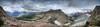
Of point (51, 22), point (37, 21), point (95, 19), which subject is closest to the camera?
point (95, 19)

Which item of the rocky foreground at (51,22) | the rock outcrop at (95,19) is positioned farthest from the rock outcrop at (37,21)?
the rock outcrop at (95,19)

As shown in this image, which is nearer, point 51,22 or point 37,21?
point 51,22

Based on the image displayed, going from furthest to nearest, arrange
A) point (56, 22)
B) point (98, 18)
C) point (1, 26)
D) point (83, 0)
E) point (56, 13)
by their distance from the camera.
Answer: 1. point (83, 0)
2. point (56, 13)
3. point (56, 22)
4. point (98, 18)
5. point (1, 26)

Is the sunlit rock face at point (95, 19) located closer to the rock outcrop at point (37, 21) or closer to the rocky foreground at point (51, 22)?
the rocky foreground at point (51, 22)

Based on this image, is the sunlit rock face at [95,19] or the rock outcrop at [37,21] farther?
the rock outcrop at [37,21]

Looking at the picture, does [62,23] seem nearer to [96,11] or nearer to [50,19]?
[50,19]

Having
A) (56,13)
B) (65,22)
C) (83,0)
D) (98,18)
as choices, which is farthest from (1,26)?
(83,0)

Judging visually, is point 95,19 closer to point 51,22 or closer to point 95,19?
point 95,19

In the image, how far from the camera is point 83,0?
511 inches

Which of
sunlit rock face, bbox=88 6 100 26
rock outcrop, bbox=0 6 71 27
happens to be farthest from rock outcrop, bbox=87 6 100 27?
rock outcrop, bbox=0 6 71 27

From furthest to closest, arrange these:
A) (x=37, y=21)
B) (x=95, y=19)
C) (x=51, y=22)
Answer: (x=37, y=21) → (x=51, y=22) → (x=95, y=19)

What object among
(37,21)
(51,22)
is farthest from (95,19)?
(37,21)

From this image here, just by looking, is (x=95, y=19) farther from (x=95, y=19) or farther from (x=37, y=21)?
(x=37, y=21)

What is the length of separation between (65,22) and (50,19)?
1.02 feet
